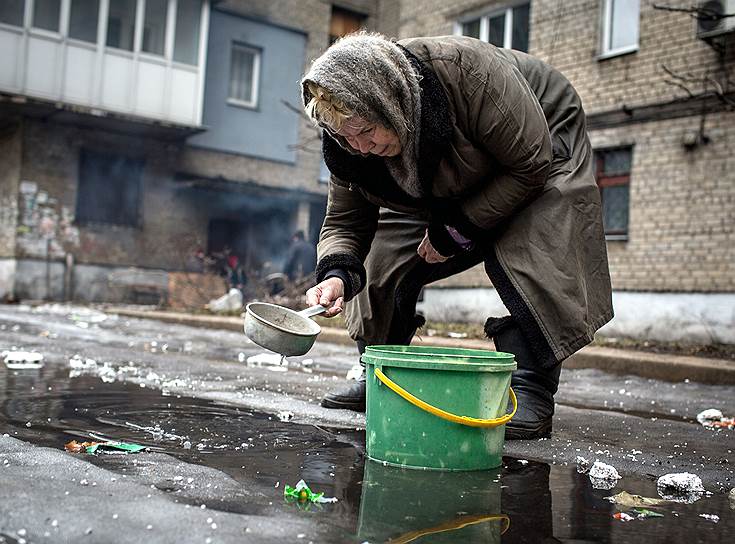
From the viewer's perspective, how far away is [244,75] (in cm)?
1875

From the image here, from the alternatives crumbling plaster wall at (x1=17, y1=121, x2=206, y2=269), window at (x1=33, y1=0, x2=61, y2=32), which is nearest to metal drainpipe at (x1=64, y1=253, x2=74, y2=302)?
crumbling plaster wall at (x1=17, y1=121, x2=206, y2=269)

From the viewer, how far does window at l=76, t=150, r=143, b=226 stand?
1692 cm

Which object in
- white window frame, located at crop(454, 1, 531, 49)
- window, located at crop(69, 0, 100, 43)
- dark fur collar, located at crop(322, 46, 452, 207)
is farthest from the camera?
window, located at crop(69, 0, 100, 43)

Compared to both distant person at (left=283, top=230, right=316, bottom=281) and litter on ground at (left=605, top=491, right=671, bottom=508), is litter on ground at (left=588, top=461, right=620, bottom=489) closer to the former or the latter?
litter on ground at (left=605, top=491, right=671, bottom=508)

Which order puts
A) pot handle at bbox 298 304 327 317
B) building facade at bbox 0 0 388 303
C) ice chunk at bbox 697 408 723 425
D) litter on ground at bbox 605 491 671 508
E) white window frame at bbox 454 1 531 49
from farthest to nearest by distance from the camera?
1. building facade at bbox 0 0 388 303
2. white window frame at bbox 454 1 531 49
3. ice chunk at bbox 697 408 723 425
4. pot handle at bbox 298 304 327 317
5. litter on ground at bbox 605 491 671 508

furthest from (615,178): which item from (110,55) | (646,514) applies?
(110,55)

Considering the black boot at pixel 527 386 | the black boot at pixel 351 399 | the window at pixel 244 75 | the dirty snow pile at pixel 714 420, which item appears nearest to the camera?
the black boot at pixel 527 386

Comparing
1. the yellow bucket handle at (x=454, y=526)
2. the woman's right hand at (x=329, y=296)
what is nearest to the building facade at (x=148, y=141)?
the woman's right hand at (x=329, y=296)

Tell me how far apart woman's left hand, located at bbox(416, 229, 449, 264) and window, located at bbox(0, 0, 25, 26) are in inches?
560

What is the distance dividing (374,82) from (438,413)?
3.25ft

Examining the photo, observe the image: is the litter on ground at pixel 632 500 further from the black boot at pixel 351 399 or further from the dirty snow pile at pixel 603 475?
the black boot at pixel 351 399

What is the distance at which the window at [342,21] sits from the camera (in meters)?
20.0

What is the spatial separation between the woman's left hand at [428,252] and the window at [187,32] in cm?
1487

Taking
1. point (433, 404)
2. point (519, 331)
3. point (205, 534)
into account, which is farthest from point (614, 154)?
point (205, 534)
